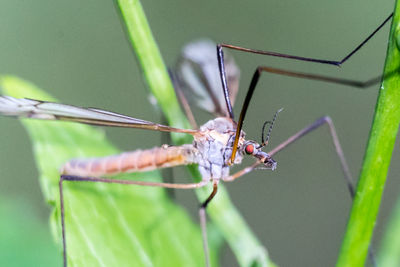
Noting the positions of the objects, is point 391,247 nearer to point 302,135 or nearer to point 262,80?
point 302,135

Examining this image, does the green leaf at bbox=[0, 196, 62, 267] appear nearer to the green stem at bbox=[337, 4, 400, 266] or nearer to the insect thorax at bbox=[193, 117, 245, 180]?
the insect thorax at bbox=[193, 117, 245, 180]

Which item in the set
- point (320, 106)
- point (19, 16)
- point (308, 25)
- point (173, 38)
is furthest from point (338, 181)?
point (19, 16)

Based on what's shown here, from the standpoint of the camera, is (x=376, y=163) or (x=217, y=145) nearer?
(x=376, y=163)

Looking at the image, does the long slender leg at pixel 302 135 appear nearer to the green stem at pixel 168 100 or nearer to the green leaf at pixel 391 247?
the green stem at pixel 168 100

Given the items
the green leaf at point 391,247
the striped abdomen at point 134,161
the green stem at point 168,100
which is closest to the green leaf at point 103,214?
the striped abdomen at point 134,161

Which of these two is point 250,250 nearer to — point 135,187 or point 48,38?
point 135,187

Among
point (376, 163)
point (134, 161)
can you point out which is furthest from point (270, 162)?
point (376, 163)
